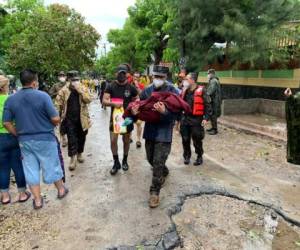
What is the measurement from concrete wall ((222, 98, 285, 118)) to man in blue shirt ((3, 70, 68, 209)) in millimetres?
8873

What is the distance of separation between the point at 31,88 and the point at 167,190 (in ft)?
7.78

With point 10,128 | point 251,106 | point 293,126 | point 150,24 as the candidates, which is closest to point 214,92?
point 251,106

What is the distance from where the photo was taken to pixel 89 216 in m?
4.50

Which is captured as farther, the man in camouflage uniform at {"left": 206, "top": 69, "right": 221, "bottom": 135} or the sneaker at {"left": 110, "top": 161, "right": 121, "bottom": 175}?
the man in camouflage uniform at {"left": 206, "top": 69, "right": 221, "bottom": 135}

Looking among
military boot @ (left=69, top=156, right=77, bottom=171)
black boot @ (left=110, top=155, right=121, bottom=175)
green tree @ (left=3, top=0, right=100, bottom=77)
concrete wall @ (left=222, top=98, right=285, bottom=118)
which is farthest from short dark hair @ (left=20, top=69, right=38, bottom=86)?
green tree @ (left=3, top=0, right=100, bottom=77)

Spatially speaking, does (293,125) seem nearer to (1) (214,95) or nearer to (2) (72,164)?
(2) (72,164)

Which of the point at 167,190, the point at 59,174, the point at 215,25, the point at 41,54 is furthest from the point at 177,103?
the point at 41,54

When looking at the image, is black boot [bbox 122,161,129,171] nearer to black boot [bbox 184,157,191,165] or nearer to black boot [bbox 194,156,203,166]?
black boot [bbox 184,157,191,165]

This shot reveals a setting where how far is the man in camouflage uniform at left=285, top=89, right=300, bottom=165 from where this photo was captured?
13.9 ft

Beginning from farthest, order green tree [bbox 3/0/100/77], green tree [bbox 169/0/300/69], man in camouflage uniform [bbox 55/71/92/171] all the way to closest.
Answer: green tree [bbox 3/0/100/77], green tree [bbox 169/0/300/69], man in camouflage uniform [bbox 55/71/92/171]

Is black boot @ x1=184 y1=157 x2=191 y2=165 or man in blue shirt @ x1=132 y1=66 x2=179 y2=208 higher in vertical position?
man in blue shirt @ x1=132 y1=66 x2=179 y2=208

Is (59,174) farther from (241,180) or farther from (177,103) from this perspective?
(241,180)

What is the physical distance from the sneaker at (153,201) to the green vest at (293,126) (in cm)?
173

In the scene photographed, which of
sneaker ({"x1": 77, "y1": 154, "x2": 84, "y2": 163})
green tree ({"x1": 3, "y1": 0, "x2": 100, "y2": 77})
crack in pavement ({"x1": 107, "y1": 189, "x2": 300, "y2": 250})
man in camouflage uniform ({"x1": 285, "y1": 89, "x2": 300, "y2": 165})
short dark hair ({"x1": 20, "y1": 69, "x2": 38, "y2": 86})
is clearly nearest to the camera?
crack in pavement ({"x1": 107, "y1": 189, "x2": 300, "y2": 250})
